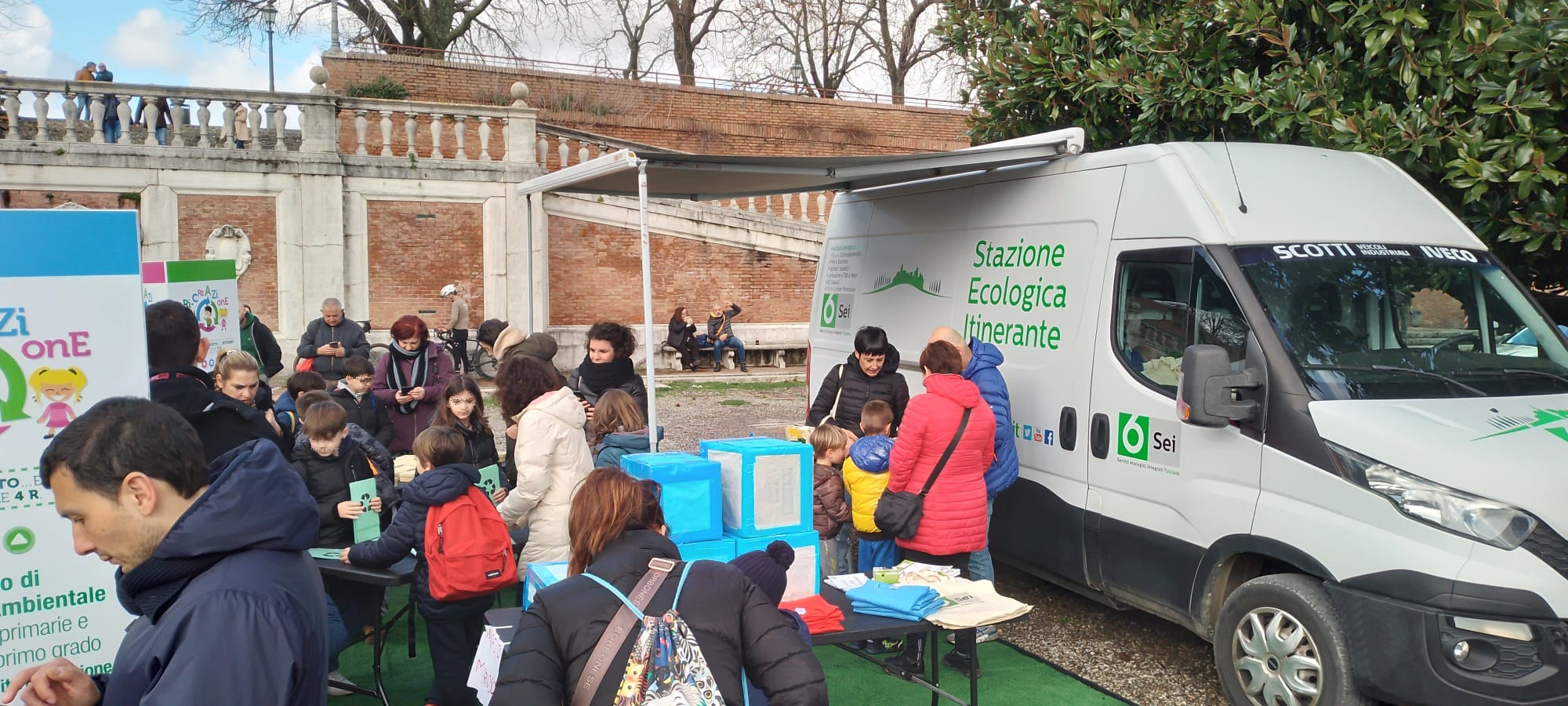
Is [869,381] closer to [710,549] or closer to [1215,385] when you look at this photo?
[1215,385]

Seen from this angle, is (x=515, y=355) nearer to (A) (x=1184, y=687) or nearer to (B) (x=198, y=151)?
(A) (x=1184, y=687)

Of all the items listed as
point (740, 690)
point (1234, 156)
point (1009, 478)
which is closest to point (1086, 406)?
point (1009, 478)

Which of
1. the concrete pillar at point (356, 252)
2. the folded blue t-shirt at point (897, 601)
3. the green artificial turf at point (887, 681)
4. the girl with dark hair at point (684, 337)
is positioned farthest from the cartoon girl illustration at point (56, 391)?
the girl with dark hair at point (684, 337)

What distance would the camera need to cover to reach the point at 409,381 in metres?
7.44

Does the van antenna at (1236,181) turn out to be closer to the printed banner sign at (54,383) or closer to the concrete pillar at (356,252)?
the printed banner sign at (54,383)

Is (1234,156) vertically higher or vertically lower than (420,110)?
lower

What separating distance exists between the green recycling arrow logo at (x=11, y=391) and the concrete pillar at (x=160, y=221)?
615 inches

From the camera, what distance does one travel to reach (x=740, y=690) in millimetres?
2709

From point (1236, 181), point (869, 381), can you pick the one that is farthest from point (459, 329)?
point (1236, 181)

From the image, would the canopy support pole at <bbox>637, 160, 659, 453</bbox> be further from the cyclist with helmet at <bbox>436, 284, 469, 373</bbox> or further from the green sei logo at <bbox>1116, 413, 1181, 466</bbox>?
the cyclist with helmet at <bbox>436, 284, 469, 373</bbox>

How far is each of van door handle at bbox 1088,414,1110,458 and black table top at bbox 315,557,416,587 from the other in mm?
3460

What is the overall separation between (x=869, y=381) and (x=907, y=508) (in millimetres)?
1598

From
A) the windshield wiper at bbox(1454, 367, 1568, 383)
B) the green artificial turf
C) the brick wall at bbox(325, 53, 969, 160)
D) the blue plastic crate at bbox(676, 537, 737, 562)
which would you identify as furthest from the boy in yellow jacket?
the brick wall at bbox(325, 53, 969, 160)

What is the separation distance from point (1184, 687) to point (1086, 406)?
1.49 meters
